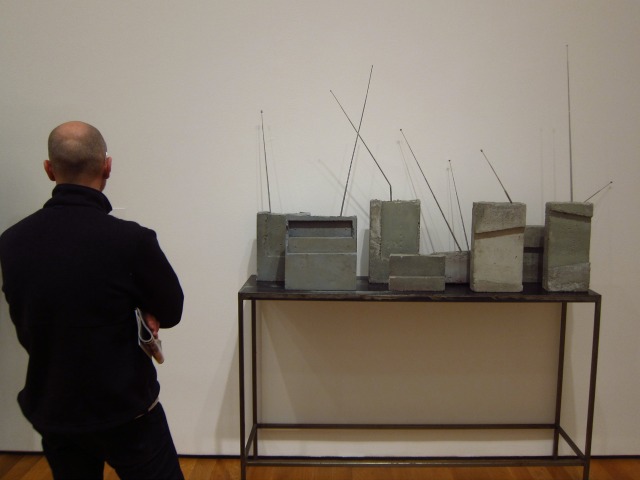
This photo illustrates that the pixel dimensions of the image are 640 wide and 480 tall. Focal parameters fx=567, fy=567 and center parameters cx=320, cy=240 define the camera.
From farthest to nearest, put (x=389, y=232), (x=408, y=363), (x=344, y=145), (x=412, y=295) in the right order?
(x=408, y=363) < (x=344, y=145) < (x=389, y=232) < (x=412, y=295)

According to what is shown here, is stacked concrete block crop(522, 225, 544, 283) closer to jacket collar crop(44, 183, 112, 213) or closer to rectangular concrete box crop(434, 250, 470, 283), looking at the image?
rectangular concrete box crop(434, 250, 470, 283)

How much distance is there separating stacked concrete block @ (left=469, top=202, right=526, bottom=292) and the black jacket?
3.88 ft

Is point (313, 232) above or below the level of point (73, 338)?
above

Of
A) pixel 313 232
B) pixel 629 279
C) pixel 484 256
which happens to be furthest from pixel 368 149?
pixel 629 279

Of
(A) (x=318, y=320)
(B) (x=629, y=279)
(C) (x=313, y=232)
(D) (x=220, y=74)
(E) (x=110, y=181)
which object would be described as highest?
(D) (x=220, y=74)

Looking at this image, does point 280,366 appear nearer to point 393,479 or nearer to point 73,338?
point 393,479

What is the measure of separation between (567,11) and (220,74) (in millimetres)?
1444

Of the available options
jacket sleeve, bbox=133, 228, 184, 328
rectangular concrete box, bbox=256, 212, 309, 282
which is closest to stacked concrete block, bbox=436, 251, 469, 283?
rectangular concrete box, bbox=256, 212, 309, 282

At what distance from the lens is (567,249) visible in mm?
2111

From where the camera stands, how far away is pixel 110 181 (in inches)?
94.7

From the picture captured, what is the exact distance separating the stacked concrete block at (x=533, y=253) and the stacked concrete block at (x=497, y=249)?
0.37ft

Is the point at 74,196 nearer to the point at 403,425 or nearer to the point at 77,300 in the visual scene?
the point at 77,300

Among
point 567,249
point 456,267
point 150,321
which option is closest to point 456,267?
point 456,267

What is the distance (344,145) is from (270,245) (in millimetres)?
543
